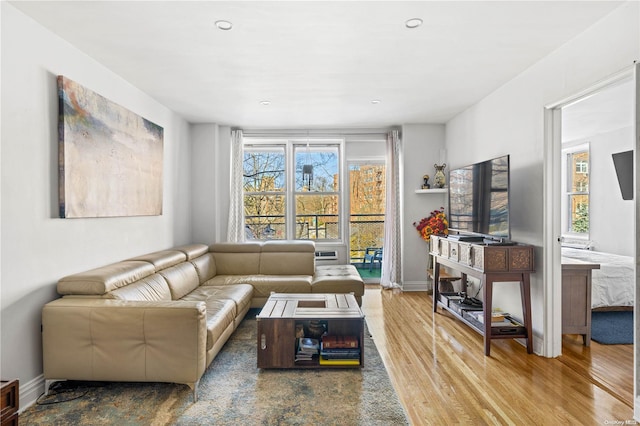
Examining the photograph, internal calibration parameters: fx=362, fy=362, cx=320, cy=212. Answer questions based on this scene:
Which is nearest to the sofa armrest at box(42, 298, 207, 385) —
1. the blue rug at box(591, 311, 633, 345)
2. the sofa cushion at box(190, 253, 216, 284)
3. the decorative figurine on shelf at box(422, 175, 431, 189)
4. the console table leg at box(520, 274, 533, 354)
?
the sofa cushion at box(190, 253, 216, 284)

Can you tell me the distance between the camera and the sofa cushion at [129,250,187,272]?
342cm

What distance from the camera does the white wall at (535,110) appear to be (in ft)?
7.60

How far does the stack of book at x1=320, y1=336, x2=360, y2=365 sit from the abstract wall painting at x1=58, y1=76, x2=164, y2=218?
7.09 ft

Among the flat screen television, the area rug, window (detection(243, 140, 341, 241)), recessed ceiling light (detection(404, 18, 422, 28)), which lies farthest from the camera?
window (detection(243, 140, 341, 241))

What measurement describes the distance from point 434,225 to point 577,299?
6.60ft

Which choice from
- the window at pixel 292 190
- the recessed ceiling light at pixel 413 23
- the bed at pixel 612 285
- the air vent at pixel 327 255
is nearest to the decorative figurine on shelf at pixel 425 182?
the window at pixel 292 190

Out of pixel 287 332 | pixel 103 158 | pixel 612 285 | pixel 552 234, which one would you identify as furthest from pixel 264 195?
pixel 612 285

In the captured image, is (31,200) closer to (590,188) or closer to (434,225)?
(434,225)

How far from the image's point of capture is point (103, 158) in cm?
307

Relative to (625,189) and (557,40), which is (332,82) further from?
(625,189)

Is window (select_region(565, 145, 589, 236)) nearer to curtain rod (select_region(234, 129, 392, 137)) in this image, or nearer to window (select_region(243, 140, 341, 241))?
curtain rod (select_region(234, 129, 392, 137))

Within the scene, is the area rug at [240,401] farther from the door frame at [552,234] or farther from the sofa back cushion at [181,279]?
the door frame at [552,234]

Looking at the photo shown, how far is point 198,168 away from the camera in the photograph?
537 cm

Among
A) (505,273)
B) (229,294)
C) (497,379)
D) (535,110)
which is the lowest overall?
(497,379)
